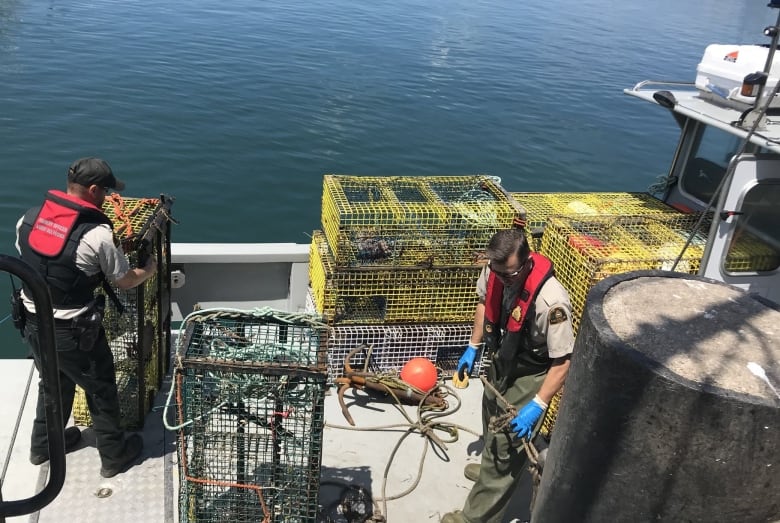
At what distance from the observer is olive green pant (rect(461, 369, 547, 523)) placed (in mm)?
3838

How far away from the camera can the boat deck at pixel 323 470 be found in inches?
158

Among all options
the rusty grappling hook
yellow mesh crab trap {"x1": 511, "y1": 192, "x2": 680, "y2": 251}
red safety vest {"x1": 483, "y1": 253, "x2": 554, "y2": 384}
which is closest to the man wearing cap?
the rusty grappling hook

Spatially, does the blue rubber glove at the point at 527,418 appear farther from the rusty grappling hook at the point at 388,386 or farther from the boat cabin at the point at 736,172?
the boat cabin at the point at 736,172

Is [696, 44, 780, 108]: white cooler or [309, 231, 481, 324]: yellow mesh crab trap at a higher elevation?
[696, 44, 780, 108]: white cooler

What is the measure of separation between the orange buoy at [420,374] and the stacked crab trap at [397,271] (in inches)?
8.2

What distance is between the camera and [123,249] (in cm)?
417

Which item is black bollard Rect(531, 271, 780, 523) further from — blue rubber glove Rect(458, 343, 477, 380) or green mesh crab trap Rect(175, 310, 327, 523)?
blue rubber glove Rect(458, 343, 477, 380)

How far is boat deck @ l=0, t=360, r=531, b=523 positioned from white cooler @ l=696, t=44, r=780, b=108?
316 cm

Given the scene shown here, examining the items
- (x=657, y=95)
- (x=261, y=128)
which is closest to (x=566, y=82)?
(x=261, y=128)

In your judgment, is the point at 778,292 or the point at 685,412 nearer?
the point at 685,412

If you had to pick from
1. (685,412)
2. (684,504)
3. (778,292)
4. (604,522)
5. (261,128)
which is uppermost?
(685,412)

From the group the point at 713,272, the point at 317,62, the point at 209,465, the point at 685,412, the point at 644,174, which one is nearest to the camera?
the point at 685,412

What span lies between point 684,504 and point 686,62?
28.8 metres

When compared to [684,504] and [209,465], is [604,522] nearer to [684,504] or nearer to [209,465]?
[684,504]
